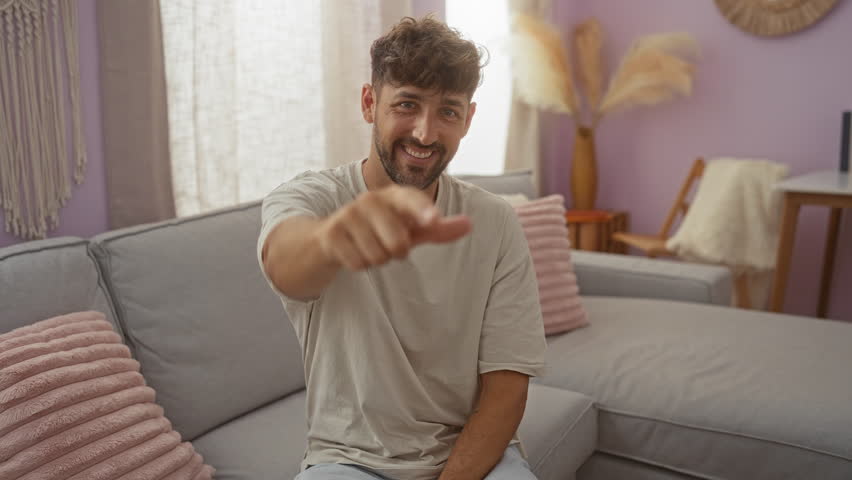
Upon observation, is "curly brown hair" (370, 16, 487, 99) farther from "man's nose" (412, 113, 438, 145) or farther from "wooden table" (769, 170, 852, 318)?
"wooden table" (769, 170, 852, 318)

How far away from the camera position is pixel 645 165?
3.82 meters

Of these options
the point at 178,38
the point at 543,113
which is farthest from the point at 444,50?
→ the point at 543,113

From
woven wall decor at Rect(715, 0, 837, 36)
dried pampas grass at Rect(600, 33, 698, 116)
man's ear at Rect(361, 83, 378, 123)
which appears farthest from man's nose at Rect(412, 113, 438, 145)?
woven wall decor at Rect(715, 0, 837, 36)

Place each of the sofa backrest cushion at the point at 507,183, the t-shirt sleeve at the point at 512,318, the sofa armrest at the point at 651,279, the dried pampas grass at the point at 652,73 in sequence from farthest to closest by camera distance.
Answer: the dried pampas grass at the point at 652,73, the sofa backrest cushion at the point at 507,183, the sofa armrest at the point at 651,279, the t-shirt sleeve at the point at 512,318

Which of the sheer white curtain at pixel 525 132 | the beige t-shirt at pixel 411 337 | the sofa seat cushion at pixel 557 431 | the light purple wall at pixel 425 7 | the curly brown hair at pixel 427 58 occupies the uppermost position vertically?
the light purple wall at pixel 425 7

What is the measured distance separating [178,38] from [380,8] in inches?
34.4

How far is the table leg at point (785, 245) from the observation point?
2777mm

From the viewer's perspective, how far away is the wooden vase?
362 centimetres

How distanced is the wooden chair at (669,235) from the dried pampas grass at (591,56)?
1.92 feet

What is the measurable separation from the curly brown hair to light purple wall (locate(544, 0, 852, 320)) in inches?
107

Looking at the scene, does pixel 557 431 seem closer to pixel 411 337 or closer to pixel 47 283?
pixel 411 337

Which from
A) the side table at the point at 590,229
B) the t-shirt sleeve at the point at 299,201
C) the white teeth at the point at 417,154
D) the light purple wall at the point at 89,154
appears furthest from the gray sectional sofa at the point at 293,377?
the side table at the point at 590,229

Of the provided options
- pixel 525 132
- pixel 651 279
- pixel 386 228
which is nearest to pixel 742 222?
pixel 651 279

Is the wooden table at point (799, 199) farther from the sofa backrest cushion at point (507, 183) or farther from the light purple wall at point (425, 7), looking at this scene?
the light purple wall at point (425, 7)
